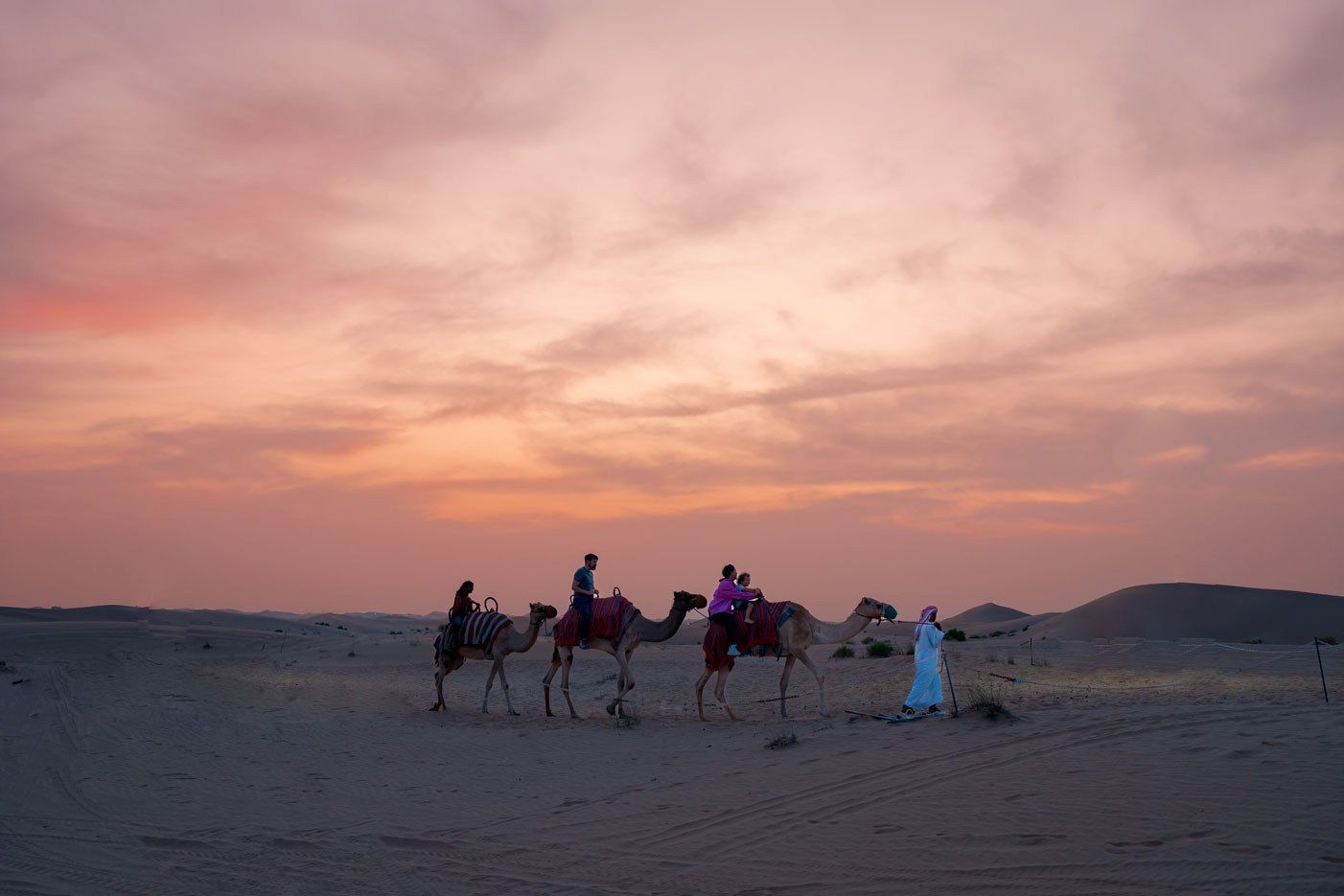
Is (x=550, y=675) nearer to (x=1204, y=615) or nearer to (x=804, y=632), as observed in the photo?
(x=804, y=632)

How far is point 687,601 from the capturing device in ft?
62.4

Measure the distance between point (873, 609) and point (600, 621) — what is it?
5441mm

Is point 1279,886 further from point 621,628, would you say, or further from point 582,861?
point 621,628

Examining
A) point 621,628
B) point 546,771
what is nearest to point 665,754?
point 546,771

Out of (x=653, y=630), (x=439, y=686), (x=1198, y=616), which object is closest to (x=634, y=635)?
(x=653, y=630)

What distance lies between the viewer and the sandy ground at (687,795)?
29.2 ft

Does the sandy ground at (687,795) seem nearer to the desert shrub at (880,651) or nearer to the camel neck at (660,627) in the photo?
the camel neck at (660,627)

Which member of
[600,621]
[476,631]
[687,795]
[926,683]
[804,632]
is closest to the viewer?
[687,795]

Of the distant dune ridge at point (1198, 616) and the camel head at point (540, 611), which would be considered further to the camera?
the distant dune ridge at point (1198, 616)

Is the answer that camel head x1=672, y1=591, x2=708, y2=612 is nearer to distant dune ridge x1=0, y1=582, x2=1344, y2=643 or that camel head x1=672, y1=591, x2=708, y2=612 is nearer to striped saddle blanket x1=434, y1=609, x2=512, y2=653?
striped saddle blanket x1=434, y1=609, x2=512, y2=653

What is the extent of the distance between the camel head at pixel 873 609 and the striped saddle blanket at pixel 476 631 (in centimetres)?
763

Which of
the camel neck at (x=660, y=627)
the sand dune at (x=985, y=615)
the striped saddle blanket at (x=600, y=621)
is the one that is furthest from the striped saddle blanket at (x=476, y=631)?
the sand dune at (x=985, y=615)

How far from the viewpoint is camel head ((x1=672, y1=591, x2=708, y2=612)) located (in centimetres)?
1900

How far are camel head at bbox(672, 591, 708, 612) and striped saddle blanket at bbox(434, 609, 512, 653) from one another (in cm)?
415
